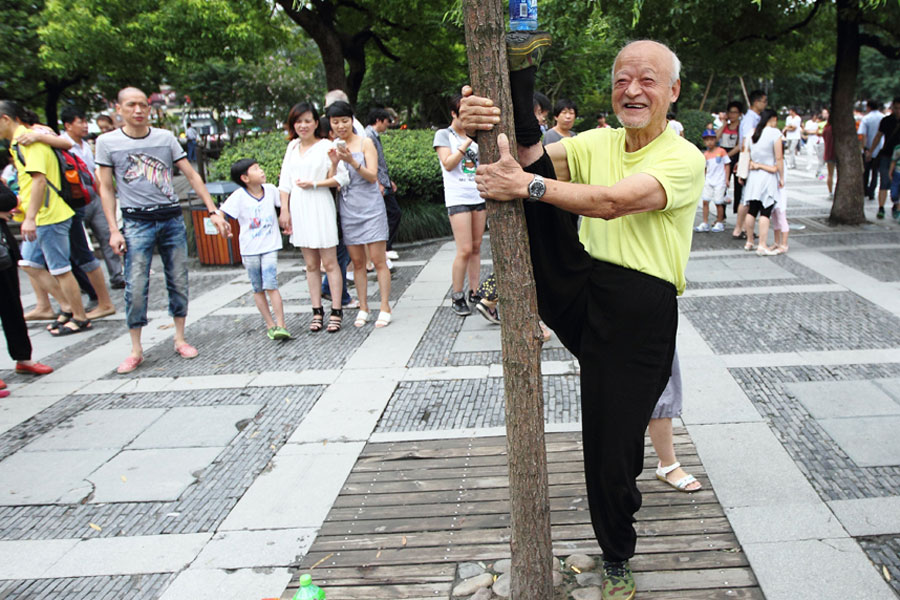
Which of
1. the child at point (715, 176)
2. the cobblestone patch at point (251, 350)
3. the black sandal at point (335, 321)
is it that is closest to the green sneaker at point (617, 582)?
the cobblestone patch at point (251, 350)

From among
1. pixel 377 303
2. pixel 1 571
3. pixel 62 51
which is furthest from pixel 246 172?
pixel 62 51

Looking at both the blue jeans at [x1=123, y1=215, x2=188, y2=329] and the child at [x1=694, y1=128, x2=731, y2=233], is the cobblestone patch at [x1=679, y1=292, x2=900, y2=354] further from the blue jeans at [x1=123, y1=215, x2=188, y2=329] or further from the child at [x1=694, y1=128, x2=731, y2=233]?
the blue jeans at [x1=123, y1=215, x2=188, y2=329]

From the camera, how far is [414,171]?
1059 cm

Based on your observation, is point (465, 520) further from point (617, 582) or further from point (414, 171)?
point (414, 171)

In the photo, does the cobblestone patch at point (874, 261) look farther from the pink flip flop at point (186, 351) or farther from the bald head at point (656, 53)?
the pink flip flop at point (186, 351)

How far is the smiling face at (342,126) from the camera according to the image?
20.2 feet

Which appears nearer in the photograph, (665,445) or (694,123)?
(665,445)

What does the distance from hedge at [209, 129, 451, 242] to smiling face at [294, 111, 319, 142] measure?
4089 mm

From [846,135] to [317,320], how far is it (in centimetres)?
806

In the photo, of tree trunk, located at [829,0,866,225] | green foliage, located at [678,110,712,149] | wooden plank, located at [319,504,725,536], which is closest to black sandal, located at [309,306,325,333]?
wooden plank, located at [319,504,725,536]

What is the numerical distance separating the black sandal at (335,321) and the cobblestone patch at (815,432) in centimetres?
330

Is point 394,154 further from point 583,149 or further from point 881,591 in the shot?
point 881,591

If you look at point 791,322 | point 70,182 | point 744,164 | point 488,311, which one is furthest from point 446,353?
point 744,164

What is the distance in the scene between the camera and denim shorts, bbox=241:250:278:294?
6059 millimetres
